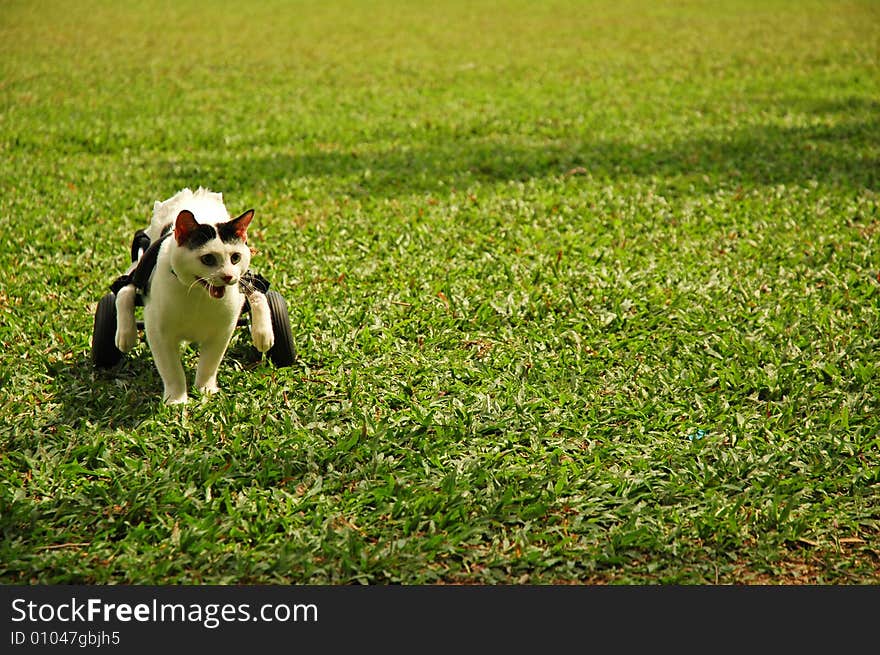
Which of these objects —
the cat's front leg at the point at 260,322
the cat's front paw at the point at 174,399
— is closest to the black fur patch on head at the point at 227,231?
the cat's front leg at the point at 260,322

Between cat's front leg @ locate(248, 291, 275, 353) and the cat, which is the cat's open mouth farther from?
cat's front leg @ locate(248, 291, 275, 353)

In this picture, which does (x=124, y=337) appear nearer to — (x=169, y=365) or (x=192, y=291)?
(x=169, y=365)

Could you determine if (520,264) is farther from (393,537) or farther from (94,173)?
(94,173)

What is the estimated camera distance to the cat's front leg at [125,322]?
396 cm

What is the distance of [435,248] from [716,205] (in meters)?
2.69

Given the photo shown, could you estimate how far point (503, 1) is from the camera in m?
25.9

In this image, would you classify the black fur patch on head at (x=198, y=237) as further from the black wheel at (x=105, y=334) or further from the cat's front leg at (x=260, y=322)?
the black wheel at (x=105, y=334)

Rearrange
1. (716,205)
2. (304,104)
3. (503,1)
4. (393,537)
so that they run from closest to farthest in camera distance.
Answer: (393,537) → (716,205) → (304,104) → (503,1)

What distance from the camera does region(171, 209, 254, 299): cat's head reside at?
138 inches

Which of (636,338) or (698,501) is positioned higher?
(636,338)

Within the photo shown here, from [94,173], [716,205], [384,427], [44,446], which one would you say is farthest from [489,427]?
[94,173]

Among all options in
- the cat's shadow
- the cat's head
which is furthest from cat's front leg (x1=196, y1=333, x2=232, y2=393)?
the cat's head

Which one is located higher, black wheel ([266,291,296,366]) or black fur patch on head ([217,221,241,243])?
black fur patch on head ([217,221,241,243])

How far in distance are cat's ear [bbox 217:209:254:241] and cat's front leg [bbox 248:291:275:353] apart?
1.65 feet
